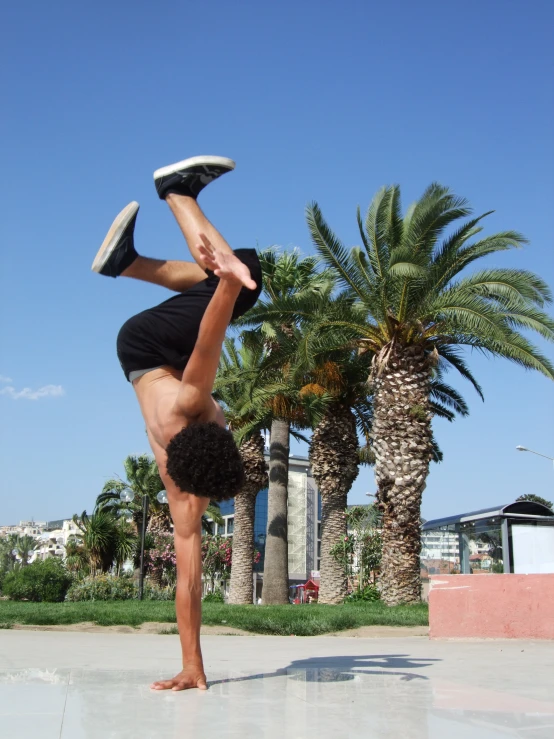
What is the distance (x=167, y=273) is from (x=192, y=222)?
0.45 metres

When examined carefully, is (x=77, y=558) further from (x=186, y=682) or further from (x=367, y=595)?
(x=186, y=682)

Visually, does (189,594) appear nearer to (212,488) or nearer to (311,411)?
(212,488)

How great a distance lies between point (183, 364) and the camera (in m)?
4.39

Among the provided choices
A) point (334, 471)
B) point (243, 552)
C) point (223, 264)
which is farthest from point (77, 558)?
point (223, 264)

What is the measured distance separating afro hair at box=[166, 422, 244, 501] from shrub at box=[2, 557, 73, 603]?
56.1 ft

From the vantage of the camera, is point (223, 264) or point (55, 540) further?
point (55, 540)

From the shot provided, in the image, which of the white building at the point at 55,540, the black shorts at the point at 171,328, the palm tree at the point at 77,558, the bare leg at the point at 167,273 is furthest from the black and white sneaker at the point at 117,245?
the white building at the point at 55,540

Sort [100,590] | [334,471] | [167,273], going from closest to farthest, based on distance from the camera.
A: [167,273], [100,590], [334,471]

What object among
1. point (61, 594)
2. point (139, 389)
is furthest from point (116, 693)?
point (61, 594)

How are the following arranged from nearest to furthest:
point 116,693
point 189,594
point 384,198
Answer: point 116,693 < point 189,594 < point 384,198

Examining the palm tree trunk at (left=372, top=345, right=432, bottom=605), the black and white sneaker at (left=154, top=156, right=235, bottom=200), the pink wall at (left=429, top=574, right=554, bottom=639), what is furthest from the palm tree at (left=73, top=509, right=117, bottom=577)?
the black and white sneaker at (left=154, top=156, right=235, bottom=200)

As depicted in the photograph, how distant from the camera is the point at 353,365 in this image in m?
19.3

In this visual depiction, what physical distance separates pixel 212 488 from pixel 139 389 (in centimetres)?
88

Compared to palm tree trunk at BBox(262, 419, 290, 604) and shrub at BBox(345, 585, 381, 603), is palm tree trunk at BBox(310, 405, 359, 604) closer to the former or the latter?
shrub at BBox(345, 585, 381, 603)
